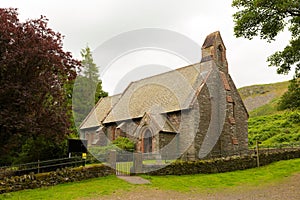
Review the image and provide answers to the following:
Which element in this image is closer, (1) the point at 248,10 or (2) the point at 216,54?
(1) the point at 248,10

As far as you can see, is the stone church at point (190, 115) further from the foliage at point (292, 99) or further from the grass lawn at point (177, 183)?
the foliage at point (292, 99)

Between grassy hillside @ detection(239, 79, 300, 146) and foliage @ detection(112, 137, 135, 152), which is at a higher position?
grassy hillside @ detection(239, 79, 300, 146)

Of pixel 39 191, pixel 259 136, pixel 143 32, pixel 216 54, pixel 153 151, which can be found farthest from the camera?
pixel 259 136

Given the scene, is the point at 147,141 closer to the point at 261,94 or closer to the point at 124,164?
the point at 124,164

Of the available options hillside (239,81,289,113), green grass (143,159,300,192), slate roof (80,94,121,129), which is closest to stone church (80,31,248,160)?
slate roof (80,94,121,129)

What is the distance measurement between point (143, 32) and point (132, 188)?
41.5 feet

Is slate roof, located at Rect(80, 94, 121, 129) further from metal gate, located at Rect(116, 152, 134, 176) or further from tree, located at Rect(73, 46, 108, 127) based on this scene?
metal gate, located at Rect(116, 152, 134, 176)

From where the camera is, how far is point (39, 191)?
16.3 meters

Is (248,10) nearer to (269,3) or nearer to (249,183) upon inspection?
(269,3)

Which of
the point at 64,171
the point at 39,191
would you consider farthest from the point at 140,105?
the point at 39,191

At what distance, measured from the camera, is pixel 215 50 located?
110 ft

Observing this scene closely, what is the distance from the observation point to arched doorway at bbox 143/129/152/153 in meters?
30.3

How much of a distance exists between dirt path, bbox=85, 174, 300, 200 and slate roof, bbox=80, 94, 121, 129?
2515 cm

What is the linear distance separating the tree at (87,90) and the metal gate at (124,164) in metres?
32.0
